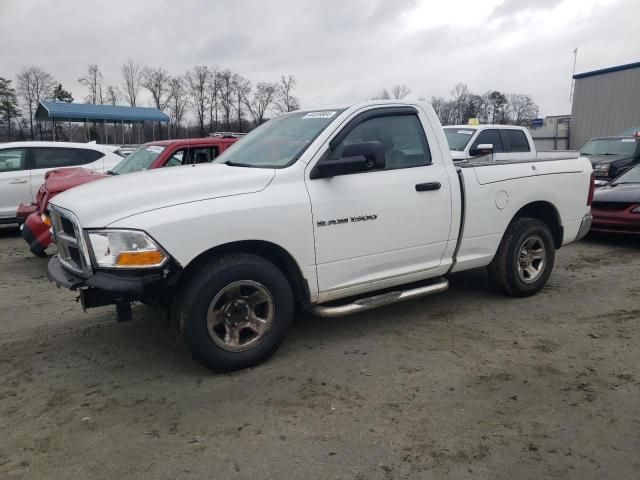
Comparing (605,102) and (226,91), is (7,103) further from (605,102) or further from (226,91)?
(605,102)

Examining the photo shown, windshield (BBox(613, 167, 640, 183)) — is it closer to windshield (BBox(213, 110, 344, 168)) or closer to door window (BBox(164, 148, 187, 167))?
windshield (BBox(213, 110, 344, 168))

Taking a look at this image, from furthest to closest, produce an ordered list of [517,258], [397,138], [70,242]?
[517,258]
[397,138]
[70,242]

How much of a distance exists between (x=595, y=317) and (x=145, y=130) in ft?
141

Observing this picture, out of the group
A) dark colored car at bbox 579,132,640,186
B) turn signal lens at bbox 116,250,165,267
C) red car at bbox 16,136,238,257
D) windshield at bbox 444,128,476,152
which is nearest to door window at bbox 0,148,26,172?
red car at bbox 16,136,238,257

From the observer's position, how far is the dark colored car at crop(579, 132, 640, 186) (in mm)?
12656

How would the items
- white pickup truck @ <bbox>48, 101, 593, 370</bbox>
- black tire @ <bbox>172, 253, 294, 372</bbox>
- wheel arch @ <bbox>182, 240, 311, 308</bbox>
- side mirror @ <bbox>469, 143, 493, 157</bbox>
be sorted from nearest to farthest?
1. white pickup truck @ <bbox>48, 101, 593, 370</bbox>
2. black tire @ <bbox>172, 253, 294, 372</bbox>
3. wheel arch @ <bbox>182, 240, 311, 308</bbox>
4. side mirror @ <bbox>469, 143, 493, 157</bbox>

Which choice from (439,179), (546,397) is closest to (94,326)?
(439,179)

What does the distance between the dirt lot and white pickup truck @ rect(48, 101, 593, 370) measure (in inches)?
15.3

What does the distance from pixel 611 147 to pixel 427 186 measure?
39.4ft

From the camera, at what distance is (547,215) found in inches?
223

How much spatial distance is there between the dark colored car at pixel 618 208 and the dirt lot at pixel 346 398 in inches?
142

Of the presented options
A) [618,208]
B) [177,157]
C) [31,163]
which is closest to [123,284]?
[177,157]

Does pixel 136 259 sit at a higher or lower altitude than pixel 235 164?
lower

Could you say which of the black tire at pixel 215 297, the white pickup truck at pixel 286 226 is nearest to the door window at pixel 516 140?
the white pickup truck at pixel 286 226
